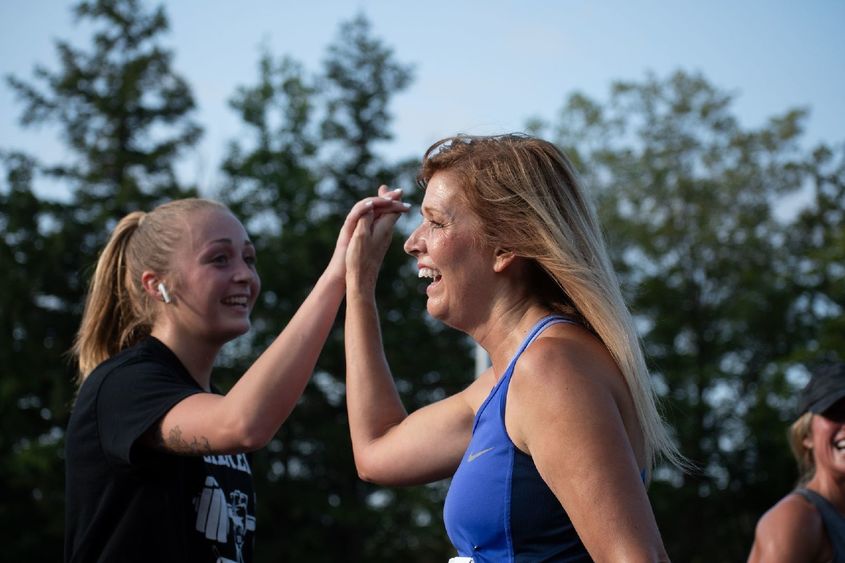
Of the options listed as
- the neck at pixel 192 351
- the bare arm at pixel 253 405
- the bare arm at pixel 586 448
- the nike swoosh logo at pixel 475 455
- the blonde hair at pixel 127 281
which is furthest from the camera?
the blonde hair at pixel 127 281

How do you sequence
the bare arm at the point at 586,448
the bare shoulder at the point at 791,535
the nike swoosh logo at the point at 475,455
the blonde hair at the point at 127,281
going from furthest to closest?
the bare shoulder at the point at 791,535 → the blonde hair at the point at 127,281 → the nike swoosh logo at the point at 475,455 → the bare arm at the point at 586,448

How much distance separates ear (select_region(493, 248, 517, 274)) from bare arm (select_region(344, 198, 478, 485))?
525 millimetres

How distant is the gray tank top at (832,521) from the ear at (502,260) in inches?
91.5

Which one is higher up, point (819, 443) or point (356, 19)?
point (356, 19)

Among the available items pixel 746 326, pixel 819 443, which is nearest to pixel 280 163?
pixel 746 326

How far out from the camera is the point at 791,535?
408cm

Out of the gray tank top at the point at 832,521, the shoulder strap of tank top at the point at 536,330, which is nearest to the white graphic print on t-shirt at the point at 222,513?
the shoulder strap of tank top at the point at 536,330

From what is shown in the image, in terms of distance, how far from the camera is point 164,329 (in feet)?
12.1

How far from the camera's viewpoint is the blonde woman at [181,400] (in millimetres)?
3068

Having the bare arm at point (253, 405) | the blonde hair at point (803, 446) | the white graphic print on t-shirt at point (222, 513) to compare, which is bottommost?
the blonde hair at point (803, 446)

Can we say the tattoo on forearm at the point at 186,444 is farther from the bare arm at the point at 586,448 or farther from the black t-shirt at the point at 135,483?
the bare arm at the point at 586,448

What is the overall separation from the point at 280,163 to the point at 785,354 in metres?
15.0

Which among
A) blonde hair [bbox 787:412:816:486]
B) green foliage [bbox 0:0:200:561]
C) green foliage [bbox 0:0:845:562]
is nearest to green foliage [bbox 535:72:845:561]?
green foliage [bbox 0:0:845:562]

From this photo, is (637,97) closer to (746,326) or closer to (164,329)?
(746,326)
